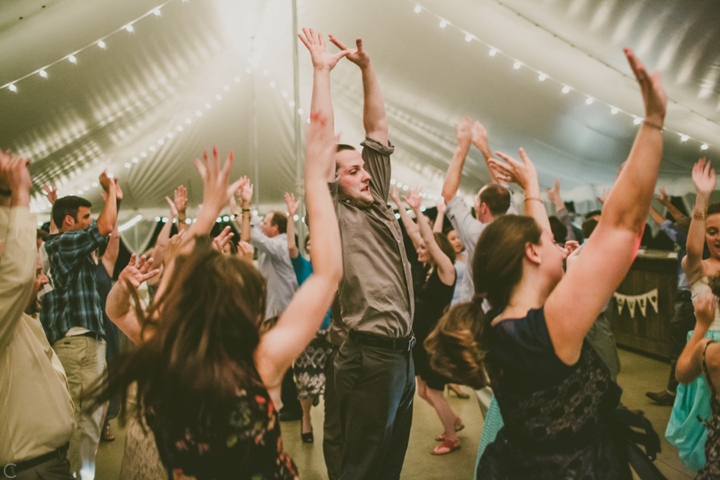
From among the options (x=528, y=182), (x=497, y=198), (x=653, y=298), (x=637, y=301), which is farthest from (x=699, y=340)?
(x=637, y=301)

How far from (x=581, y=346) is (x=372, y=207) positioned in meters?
1.07

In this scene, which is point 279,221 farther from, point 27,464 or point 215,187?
point 215,187

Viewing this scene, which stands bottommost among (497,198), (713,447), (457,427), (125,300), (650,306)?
(457,427)

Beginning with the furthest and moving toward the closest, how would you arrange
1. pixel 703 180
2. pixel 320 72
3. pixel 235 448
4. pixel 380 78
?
pixel 380 78, pixel 703 180, pixel 320 72, pixel 235 448

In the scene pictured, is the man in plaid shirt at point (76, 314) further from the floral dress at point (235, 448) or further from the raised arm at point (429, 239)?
the floral dress at point (235, 448)

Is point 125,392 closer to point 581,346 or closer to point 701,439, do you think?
point 581,346

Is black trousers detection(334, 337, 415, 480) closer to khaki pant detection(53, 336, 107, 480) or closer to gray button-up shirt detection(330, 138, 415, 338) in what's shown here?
gray button-up shirt detection(330, 138, 415, 338)

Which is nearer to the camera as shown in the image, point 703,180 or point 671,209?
point 703,180

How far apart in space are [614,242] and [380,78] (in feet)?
13.9

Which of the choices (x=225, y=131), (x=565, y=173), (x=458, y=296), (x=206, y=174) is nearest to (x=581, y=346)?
(x=206, y=174)

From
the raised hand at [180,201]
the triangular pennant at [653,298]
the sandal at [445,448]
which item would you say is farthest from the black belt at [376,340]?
the triangular pennant at [653,298]

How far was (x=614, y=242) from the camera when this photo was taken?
38.4 inches

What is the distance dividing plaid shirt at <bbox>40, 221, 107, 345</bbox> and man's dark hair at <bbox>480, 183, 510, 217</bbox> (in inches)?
79.8

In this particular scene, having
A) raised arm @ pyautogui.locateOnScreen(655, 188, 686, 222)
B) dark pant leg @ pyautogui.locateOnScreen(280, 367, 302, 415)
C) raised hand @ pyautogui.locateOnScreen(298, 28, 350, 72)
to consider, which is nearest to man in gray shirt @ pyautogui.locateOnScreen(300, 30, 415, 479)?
raised hand @ pyautogui.locateOnScreen(298, 28, 350, 72)
